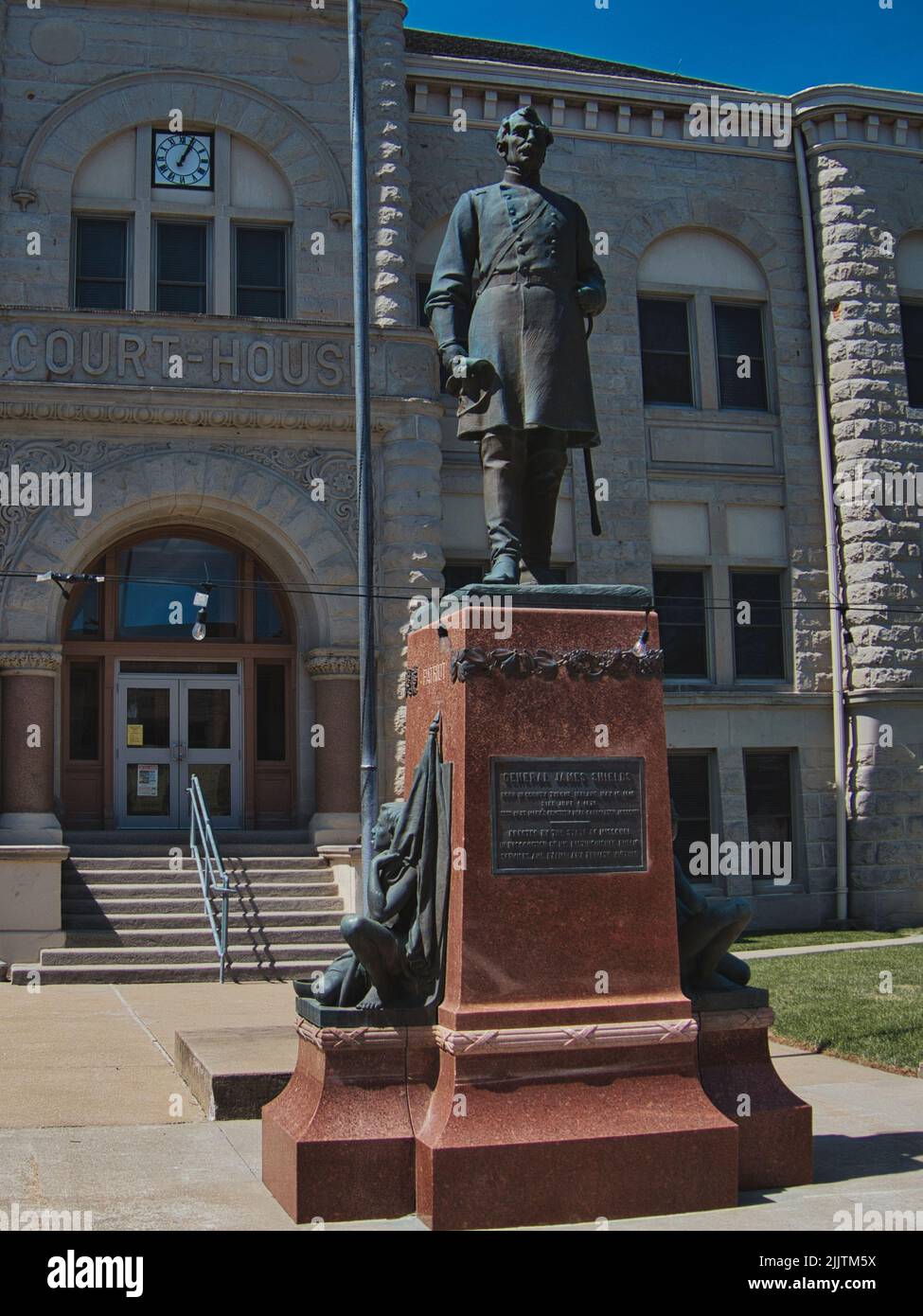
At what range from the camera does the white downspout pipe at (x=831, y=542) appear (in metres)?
21.2

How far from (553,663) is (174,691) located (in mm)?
14116

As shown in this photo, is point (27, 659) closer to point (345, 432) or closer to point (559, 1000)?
Answer: point (345, 432)

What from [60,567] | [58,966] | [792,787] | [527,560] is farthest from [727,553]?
[527,560]

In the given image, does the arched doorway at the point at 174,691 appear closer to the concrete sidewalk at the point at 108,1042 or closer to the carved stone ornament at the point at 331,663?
the carved stone ornament at the point at 331,663

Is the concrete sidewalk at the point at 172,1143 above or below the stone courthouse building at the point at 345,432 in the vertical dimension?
below

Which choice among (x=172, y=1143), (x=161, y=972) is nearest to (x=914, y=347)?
(x=161, y=972)

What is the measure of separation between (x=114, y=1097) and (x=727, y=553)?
14744 mm

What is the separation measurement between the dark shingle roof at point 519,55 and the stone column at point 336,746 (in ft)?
33.7

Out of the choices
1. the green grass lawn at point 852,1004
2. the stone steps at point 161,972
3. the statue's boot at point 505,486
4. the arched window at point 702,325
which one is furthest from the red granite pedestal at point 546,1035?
the arched window at point 702,325

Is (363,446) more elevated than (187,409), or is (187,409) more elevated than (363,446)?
(187,409)

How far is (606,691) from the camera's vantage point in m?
7.02

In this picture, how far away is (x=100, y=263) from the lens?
787 inches

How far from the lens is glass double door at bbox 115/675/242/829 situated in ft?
65.5
